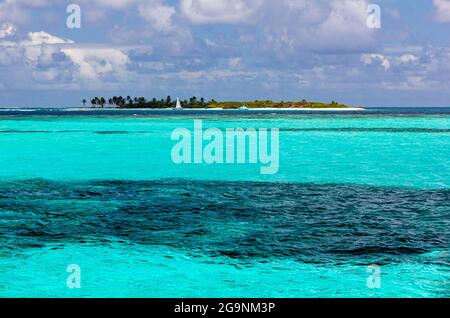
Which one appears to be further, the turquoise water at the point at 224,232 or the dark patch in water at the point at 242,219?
the dark patch in water at the point at 242,219

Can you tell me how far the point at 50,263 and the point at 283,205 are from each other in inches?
418

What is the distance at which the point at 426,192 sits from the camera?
25672mm

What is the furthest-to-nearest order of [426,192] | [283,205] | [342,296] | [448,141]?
1. [448,141]
2. [426,192]
3. [283,205]
4. [342,296]

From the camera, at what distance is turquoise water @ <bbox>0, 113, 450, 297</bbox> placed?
13.6 m

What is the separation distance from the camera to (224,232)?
17.9 metres

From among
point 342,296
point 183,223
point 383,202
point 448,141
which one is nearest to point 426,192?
point 383,202

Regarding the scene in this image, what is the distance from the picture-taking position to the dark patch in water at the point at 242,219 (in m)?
16.3

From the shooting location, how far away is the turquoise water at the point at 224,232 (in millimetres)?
13633

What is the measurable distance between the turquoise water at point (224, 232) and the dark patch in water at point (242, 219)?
0.05 m

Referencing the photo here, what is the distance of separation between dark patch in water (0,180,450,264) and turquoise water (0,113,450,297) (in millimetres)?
47

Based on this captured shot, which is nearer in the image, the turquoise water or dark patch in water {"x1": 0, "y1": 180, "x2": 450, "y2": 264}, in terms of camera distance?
the turquoise water

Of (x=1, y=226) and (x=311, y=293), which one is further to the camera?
(x=1, y=226)
